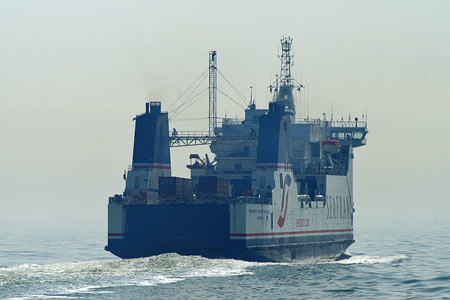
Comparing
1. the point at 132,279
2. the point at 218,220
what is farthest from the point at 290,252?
the point at 132,279

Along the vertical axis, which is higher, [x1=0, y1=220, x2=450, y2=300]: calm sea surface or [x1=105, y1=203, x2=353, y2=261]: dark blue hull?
[x1=105, y1=203, x2=353, y2=261]: dark blue hull

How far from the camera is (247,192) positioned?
70.2 meters

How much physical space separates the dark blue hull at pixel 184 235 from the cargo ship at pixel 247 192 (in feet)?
0.22

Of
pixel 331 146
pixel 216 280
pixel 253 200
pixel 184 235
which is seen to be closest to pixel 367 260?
pixel 331 146

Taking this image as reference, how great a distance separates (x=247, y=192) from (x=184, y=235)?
7.92 m

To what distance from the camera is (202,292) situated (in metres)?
51.8

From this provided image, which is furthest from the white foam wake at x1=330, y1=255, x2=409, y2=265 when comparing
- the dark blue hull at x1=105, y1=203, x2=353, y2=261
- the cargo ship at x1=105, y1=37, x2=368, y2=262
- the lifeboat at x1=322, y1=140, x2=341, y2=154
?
the dark blue hull at x1=105, y1=203, x2=353, y2=261

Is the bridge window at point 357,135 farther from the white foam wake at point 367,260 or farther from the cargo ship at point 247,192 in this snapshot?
the white foam wake at point 367,260

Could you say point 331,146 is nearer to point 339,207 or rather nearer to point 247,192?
point 339,207

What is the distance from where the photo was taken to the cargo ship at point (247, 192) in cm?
6412

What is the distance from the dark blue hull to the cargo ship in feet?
0.22

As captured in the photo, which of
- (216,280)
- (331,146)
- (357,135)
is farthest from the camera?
(357,135)

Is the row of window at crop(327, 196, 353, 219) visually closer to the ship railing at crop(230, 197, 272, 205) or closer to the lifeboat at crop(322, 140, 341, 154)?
the lifeboat at crop(322, 140, 341, 154)

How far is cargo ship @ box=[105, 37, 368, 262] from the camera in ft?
210
